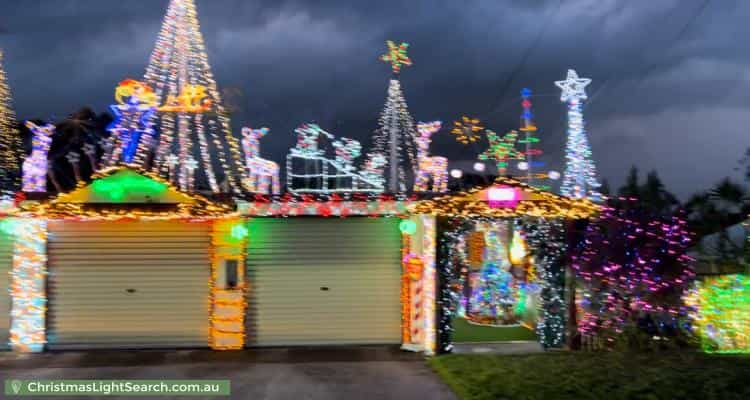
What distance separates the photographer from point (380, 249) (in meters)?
10.4

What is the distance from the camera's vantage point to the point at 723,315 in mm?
9562

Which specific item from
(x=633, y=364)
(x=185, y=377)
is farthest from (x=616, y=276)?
(x=185, y=377)

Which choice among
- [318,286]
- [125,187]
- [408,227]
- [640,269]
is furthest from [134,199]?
[640,269]

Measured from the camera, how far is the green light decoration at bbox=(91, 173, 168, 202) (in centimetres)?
961

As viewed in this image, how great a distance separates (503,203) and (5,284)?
325 inches

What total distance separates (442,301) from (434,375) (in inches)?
58.4

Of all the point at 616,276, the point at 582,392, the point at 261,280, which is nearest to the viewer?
the point at 582,392

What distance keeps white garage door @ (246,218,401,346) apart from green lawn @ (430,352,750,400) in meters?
1.71

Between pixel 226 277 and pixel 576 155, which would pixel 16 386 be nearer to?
pixel 226 277

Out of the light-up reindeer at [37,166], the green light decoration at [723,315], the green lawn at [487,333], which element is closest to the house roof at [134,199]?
the light-up reindeer at [37,166]

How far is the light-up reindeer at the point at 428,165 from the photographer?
12547mm

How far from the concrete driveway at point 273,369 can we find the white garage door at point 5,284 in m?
0.49

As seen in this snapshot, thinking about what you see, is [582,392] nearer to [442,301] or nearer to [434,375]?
[434,375]

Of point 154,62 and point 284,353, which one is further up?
point 154,62
